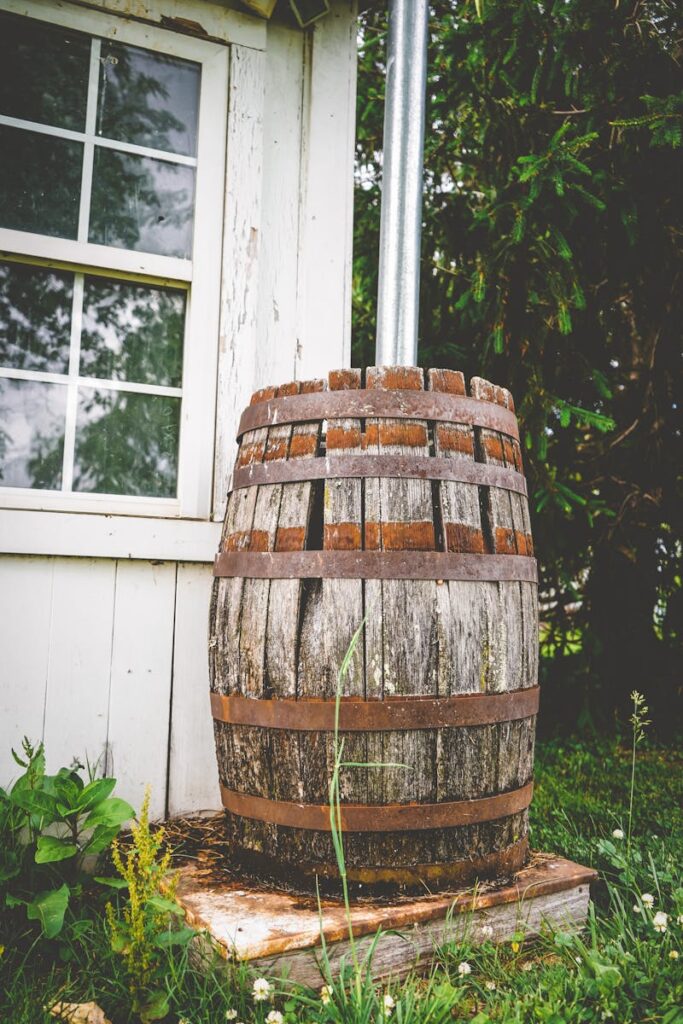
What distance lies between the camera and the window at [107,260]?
2.27 meters

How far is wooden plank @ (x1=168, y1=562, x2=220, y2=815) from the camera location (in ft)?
7.39

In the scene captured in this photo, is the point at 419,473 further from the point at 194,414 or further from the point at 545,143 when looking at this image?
the point at 545,143

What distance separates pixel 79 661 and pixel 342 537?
978mm

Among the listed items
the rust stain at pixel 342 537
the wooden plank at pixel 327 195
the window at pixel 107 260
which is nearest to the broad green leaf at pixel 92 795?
the rust stain at pixel 342 537

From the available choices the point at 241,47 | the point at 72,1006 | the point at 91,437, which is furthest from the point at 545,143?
the point at 72,1006

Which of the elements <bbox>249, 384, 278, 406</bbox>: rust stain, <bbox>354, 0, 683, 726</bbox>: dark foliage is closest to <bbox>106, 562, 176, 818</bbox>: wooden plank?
<bbox>249, 384, 278, 406</bbox>: rust stain

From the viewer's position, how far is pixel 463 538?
1.66m

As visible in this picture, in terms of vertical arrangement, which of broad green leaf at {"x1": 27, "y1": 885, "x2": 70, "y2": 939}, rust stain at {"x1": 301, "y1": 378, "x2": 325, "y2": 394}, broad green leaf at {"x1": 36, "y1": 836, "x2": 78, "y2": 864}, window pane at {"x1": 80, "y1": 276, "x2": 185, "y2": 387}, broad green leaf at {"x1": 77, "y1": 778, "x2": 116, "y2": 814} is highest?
window pane at {"x1": 80, "y1": 276, "x2": 185, "y2": 387}

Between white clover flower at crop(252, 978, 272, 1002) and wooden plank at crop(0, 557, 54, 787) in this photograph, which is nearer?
white clover flower at crop(252, 978, 272, 1002)

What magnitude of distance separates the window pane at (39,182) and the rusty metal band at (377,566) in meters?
1.30

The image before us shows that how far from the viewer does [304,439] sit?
5.66 feet

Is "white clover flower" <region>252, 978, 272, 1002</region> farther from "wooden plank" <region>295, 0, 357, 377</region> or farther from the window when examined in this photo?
"wooden plank" <region>295, 0, 357, 377</region>

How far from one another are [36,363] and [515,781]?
176 centimetres

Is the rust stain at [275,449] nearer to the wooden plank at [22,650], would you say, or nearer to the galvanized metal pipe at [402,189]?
the galvanized metal pipe at [402,189]
